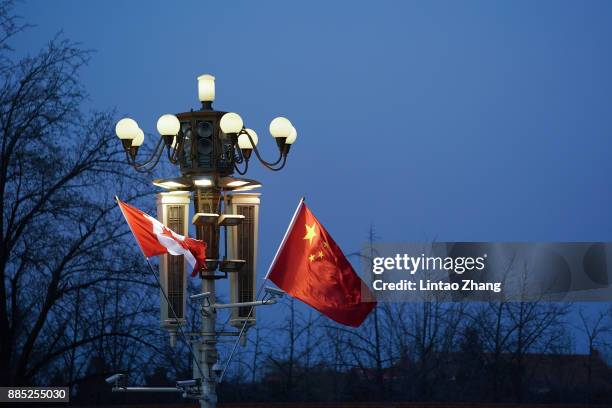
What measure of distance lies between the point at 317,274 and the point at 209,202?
1640 mm

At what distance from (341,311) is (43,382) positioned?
849 cm

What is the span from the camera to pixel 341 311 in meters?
14.3

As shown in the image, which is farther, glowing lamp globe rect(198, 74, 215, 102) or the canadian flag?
glowing lamp globe rect(198, 74, 215, 102)

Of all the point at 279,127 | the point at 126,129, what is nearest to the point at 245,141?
the point at 279,127

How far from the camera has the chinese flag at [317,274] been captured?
14.0m

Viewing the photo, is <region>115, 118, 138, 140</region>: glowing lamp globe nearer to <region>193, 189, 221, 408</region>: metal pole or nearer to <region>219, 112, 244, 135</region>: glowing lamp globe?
<region>193, 189, 221, 408</region>: metal pole

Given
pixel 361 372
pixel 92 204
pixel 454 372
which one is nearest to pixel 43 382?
pixel 92 204

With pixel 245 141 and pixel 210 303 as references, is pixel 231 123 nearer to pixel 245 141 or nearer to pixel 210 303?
pixel 245 141

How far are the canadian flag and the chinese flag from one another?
945 millimetres

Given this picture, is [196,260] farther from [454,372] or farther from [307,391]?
[454,372]

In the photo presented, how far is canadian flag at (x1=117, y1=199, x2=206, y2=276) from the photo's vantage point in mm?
13477

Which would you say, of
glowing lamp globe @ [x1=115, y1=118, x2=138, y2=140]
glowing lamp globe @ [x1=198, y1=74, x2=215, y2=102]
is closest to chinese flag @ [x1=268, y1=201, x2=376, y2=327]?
glowing lamp globe @ [x1=198, y1=74, x2=215, y2=102]

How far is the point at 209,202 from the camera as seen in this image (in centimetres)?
1395

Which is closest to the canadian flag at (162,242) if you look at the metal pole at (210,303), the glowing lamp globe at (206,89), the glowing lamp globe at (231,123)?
the metal pole at (210,303)
